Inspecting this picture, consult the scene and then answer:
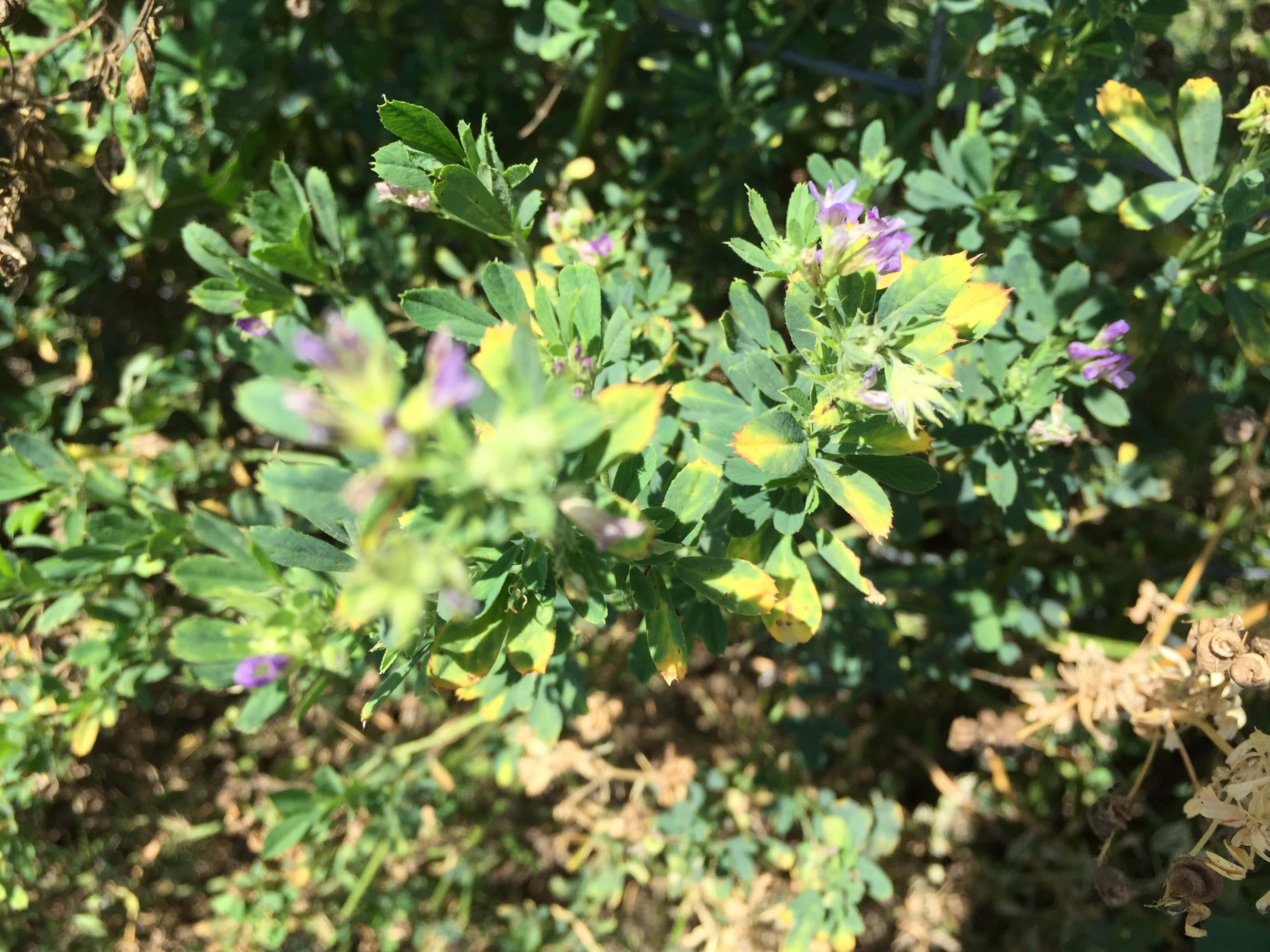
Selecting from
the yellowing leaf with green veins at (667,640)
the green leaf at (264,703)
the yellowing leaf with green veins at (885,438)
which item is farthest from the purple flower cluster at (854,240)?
the green leaf at (264,703)

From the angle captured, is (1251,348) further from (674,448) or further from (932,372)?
(674,448)

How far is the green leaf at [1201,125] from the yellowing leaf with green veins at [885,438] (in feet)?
3.19

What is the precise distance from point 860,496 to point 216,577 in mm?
1127

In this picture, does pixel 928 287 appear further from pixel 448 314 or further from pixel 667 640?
pixel 448 314

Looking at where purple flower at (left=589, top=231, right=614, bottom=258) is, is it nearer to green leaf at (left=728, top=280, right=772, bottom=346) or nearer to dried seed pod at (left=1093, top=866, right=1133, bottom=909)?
green leaf at (left=728, top=280, right=772, bottom=346)

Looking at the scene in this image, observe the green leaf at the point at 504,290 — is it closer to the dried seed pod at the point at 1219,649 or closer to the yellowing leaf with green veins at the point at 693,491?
the yellowing leaf with green veins at the point at 693,491

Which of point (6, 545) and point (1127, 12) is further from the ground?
point (1127, 12)

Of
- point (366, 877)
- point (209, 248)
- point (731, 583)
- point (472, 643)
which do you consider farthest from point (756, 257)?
point (366, 877)

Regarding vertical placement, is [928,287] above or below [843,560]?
above

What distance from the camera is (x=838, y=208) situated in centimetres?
122

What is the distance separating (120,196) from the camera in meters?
2.24

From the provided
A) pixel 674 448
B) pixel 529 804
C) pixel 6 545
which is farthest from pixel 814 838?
pixel 6 545

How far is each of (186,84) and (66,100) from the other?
1.26 feet

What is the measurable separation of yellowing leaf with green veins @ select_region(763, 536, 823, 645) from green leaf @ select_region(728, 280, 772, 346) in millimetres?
346
